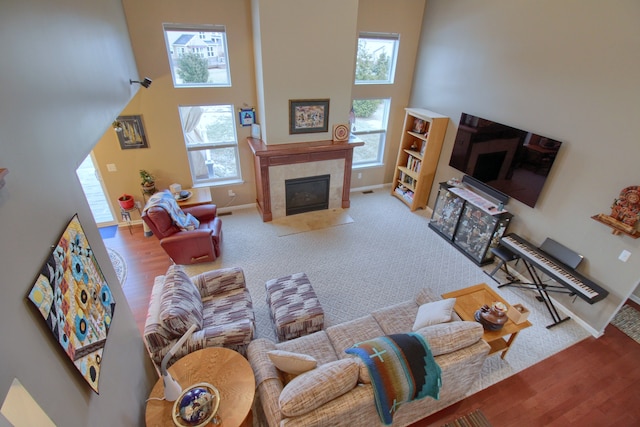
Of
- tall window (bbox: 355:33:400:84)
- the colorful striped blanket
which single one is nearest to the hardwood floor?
the colorful striped blanket

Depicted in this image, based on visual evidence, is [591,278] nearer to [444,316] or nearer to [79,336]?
[444,316]

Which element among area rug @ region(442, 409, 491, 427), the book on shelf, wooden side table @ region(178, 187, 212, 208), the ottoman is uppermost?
the book on shelf

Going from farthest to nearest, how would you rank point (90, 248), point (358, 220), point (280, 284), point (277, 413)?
1. point (358, 220)
2. point (280, 284)
3. point (277, 413)
4. point (90, 248)

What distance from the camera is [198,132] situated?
211 inches

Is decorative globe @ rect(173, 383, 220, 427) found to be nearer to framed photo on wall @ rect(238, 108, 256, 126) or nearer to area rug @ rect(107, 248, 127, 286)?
area rug @ rect(107, 248, 127, 286)

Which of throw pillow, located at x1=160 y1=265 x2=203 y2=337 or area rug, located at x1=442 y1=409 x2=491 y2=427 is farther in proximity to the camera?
area rug, located at x1=442 y1=409 x2=491 y2=427

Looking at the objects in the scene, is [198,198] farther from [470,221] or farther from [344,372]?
[470,221]

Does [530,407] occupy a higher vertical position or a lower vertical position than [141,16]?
lower

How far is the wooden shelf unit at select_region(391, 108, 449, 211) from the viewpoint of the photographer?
18.2ft

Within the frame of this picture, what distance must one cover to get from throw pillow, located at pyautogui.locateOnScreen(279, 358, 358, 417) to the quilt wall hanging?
1.15 meters

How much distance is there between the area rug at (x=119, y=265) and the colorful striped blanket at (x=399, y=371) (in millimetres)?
3647

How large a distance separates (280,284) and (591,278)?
12.4 feet

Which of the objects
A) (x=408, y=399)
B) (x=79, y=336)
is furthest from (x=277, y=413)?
(x=79, y=336)

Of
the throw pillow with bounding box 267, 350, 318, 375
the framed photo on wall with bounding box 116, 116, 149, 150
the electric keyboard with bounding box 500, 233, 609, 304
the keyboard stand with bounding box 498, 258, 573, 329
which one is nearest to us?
the throw pillow with bounding box 267, 350, 318, 375
